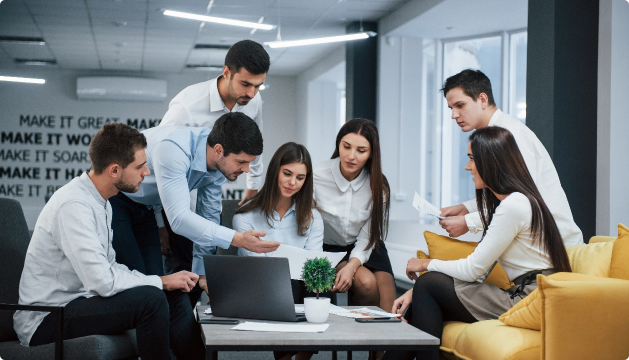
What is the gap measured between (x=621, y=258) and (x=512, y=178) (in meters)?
0.48

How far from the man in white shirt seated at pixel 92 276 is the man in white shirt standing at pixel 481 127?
1.32 metres

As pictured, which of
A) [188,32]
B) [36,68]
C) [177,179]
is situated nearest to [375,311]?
[177,179]

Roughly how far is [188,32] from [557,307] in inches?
296

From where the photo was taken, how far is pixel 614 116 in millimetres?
3922

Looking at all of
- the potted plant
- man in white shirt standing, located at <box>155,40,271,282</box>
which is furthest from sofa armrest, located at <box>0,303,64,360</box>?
man in white shirt standing, located at <box>155,40,271,282</box>

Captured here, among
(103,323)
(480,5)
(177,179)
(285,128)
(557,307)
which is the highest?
(480,5)

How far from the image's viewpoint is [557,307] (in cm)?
183

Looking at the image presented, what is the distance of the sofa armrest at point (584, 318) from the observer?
1.82m

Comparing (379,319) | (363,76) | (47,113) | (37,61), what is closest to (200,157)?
(379,319)

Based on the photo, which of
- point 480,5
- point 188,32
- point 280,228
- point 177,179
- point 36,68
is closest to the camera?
point 177,179

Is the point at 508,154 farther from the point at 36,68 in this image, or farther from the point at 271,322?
the point at 36,68

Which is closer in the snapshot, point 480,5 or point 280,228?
point 280,228

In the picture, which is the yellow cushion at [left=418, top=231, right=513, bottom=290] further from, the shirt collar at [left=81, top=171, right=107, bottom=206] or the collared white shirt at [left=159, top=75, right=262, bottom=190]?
the shirt collar at [left=81, top=171, right=107, bottom=206]

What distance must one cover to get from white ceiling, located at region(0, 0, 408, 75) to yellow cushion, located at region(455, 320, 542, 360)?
5.43 meters
